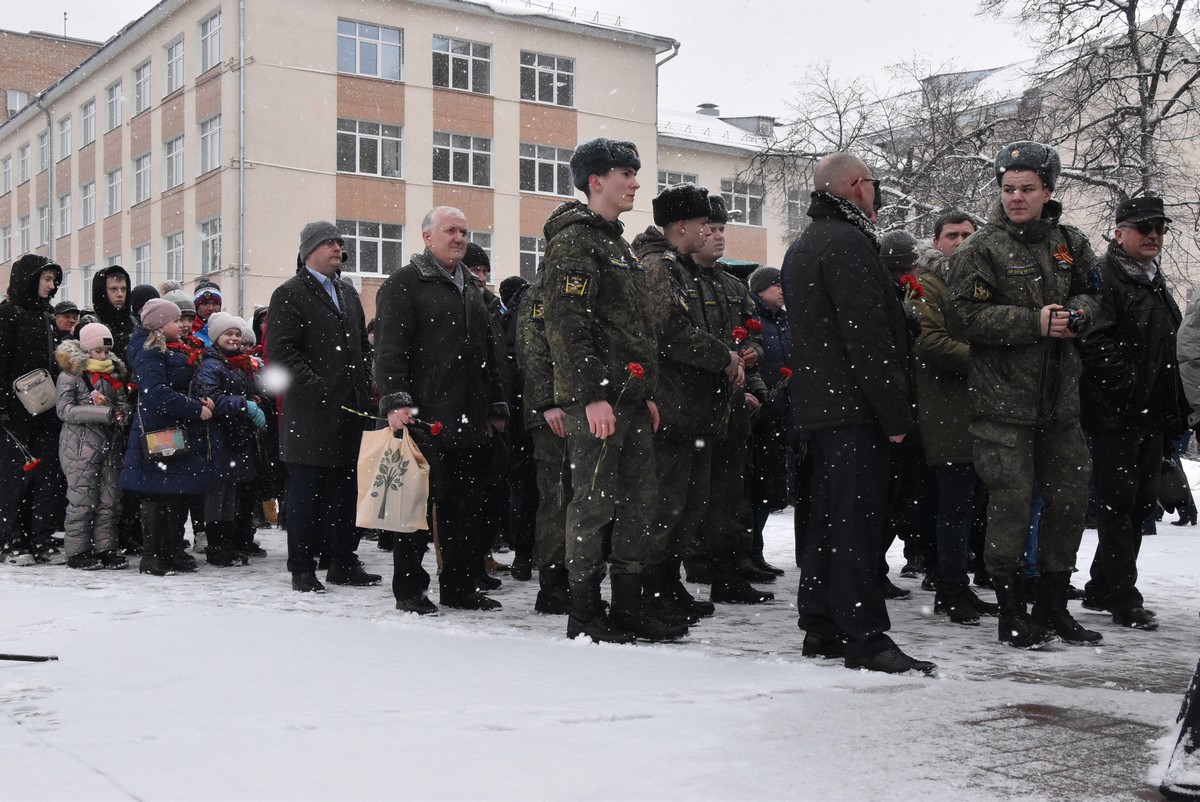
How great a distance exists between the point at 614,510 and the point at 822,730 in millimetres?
1829

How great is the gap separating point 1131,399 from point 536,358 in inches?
112

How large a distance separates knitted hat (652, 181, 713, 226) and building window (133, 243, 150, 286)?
32615 mm

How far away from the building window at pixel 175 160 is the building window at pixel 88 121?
6861 mm

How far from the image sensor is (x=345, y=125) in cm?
3256

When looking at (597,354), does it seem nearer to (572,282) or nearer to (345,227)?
(572,282)

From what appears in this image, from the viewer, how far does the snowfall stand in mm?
3297

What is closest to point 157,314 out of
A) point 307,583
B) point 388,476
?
point 307,583

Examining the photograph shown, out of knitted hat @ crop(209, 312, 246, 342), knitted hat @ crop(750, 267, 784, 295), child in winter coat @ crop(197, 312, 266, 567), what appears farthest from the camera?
knitted hat @ crop(209, 312, 246, 342)

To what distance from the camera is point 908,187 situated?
29.6 m

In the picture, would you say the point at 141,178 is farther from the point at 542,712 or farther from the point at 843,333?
the point at 542,712

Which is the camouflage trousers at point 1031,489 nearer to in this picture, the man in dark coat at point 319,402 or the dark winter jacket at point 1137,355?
the dark winter jacket at point 1137,355

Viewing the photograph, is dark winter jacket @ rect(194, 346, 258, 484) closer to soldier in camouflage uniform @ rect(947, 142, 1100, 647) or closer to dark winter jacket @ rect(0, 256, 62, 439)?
dark winter jacket @ rect(0, 256, 62, 439)

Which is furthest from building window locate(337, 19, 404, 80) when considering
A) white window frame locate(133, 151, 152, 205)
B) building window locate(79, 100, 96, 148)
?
building window locate(79, 100, 96, 148)

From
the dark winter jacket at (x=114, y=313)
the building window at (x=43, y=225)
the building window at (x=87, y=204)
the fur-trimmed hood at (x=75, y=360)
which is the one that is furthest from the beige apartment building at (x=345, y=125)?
the fur-trimmed hood at (x=75, y=360)
